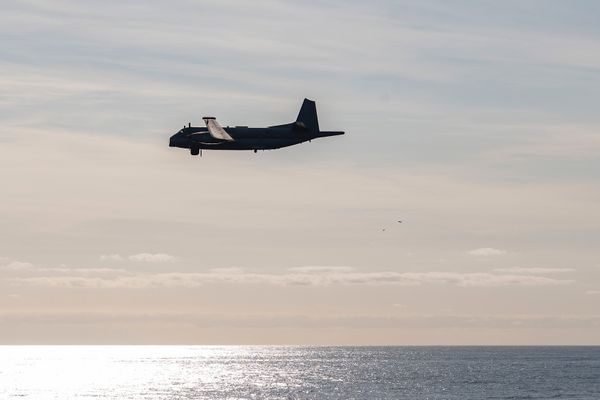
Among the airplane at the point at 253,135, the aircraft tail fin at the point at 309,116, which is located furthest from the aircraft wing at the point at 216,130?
the aircraft tail fin at the point at 309,116

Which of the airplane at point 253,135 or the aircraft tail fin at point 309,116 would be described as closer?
the airplane at point 253,135

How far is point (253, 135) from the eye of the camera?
146 meters

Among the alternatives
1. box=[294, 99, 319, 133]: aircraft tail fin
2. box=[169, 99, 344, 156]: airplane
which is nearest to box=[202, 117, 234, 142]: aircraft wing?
box=[169, 99, 344, 156]: airplane

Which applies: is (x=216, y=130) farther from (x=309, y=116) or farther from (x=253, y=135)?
(x=309, y=116)

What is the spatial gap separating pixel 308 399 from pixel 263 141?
72.0 meters

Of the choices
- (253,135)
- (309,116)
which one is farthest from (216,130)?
(309,116)

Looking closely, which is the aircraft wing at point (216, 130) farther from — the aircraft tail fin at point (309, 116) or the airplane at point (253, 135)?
the aircraft tail fin at point (309, 116)

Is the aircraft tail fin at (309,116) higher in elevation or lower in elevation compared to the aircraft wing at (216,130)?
higher

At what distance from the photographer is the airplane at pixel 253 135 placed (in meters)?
142

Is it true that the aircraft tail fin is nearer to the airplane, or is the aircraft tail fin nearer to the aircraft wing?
the airplane

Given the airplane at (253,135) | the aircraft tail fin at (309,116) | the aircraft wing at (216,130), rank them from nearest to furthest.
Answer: the aircraft wing at (216,130)
the airplane at (253,135)
the aircraft tail fin at (309,116)

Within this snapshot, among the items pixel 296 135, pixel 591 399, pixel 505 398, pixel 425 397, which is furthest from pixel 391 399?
pixel 296 135

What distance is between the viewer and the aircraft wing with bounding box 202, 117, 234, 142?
138 meters

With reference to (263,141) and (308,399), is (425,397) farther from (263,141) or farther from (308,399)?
(263,141)
